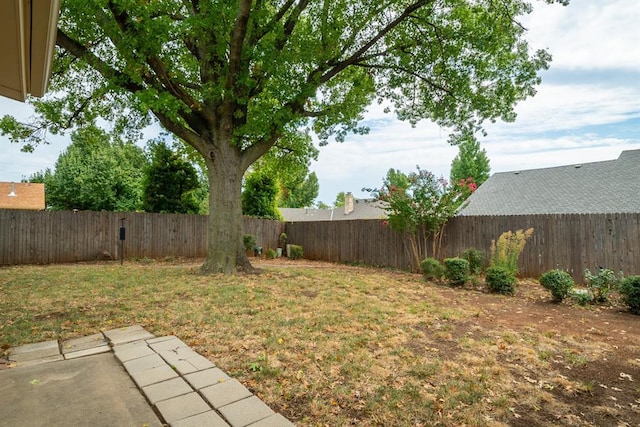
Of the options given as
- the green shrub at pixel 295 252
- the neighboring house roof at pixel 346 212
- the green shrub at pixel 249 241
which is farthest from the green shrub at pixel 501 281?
the neighboring house roof at pixel 346 212

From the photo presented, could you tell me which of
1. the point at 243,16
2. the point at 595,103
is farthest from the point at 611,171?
the point at 243,16

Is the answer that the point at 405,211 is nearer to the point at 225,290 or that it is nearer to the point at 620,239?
the point at 620,239

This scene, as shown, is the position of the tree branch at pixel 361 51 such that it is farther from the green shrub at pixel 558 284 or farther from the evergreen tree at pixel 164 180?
the evergreen tree at pixel 164 180

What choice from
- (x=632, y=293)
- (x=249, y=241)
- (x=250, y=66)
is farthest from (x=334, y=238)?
(x=632, y=293)

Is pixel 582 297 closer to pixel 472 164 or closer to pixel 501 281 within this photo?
pixel 501 281

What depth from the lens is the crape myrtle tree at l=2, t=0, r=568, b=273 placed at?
6.46m

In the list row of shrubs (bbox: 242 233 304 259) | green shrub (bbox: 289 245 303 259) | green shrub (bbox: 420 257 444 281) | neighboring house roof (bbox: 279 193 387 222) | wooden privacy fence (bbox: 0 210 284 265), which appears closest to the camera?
green shrub (bbox: 420 257 444 281)

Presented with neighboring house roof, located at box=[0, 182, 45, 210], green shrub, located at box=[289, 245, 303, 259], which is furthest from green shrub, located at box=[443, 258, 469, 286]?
neighboring house roof, located at box=[0, 182, 45, 210]

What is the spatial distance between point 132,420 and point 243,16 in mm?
6704

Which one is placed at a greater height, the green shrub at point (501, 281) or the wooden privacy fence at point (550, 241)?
the wooden privacy fence at point (550, 241)

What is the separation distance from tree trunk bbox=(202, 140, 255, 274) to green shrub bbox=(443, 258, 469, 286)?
15.8 feet

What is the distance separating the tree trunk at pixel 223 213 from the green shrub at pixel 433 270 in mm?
4543

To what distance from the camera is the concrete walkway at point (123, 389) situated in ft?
6.44

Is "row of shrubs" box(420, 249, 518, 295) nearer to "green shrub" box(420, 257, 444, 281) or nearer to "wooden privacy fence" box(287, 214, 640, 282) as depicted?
"green shrub" box(420, 257, 444, 281)
